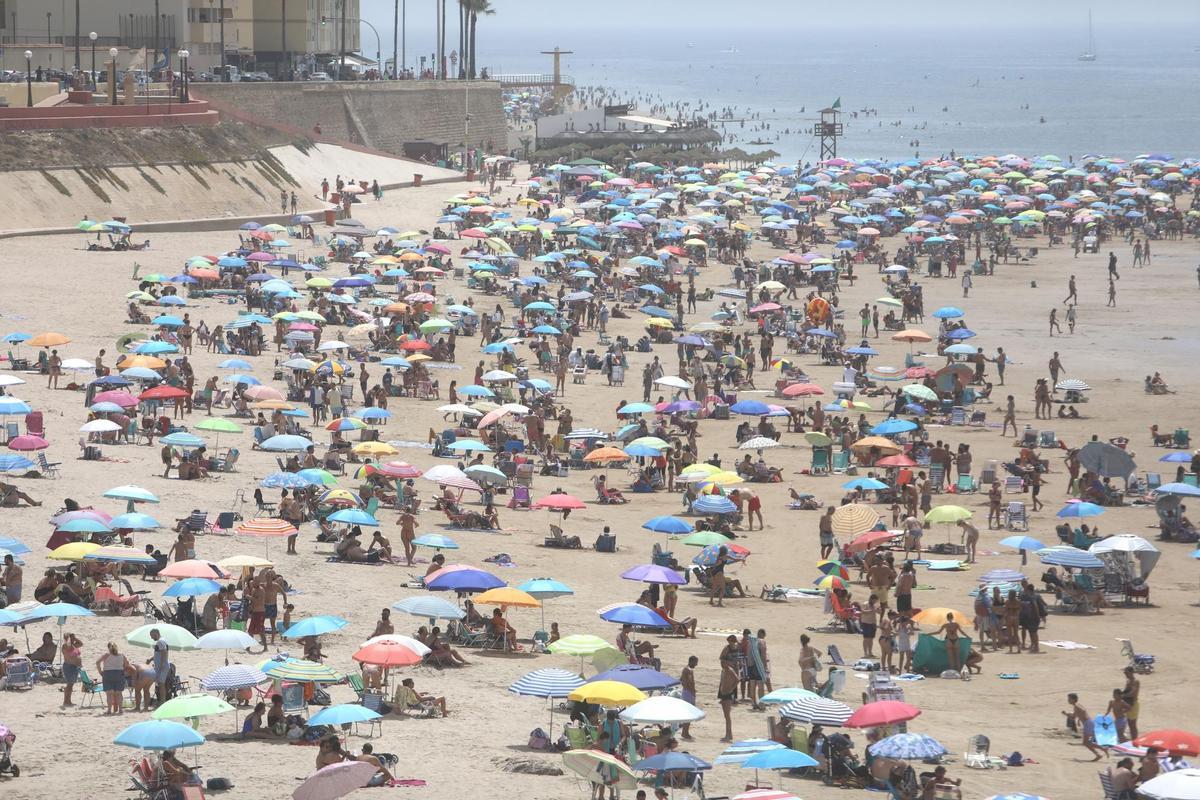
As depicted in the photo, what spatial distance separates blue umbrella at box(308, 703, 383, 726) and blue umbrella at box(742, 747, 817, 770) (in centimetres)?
315

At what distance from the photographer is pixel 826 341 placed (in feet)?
128

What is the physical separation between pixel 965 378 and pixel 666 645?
16.1 m

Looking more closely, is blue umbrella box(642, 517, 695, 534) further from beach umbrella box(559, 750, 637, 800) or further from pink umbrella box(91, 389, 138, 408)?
beach umbrella box(559, 750, 637, 800)

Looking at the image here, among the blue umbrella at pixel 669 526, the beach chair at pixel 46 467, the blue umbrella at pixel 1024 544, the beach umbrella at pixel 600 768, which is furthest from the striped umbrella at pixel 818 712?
the beach chair at pixel 46 467

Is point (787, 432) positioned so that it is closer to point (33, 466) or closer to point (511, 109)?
point (33, 466)

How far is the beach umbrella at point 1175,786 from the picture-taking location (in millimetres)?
13133

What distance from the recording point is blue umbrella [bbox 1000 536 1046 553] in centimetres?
2243

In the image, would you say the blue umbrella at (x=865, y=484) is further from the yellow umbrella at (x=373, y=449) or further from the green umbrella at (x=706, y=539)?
the yellow umbrella at (x=373, y=449)

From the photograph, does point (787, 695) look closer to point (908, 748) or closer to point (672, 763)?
point (908, 748)

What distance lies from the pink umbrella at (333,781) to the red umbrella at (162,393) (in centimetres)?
1575

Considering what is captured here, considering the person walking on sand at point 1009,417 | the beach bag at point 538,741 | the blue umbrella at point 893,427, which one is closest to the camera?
the beach bag at point 538,741

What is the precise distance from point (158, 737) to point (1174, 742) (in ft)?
27.2

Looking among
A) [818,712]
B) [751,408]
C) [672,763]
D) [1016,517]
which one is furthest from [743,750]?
[751,408]

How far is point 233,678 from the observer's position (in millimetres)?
15195
